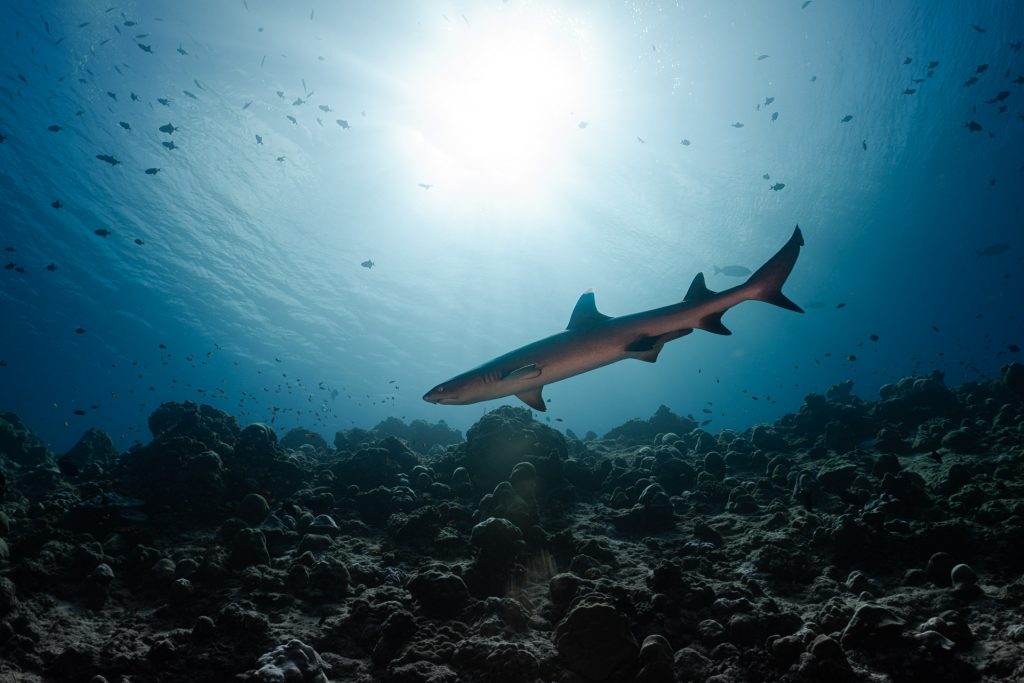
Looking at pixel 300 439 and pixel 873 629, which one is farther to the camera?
pixel 300 439

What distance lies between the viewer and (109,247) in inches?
1430

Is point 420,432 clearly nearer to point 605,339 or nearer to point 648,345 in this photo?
point 605,339

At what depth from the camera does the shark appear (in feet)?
15.0

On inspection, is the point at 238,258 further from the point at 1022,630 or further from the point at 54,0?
the point at 1022,630

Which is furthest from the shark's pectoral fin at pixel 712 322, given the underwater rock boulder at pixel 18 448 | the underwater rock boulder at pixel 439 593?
the underwater rock boulder at pixel 18 448

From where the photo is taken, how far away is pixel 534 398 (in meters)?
5.16

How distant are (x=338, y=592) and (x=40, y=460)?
75.1ft

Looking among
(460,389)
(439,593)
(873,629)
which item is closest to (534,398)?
(460,389)

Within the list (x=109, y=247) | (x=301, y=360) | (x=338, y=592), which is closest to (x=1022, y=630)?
(x=338, y=592)

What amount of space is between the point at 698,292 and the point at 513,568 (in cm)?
470

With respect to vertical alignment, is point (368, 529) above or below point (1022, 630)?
above

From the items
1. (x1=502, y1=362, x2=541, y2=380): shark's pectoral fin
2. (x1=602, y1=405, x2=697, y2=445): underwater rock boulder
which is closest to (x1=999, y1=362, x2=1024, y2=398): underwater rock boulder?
(x1=602, y1=405, x2=697, y2=445): underwater rock boulder

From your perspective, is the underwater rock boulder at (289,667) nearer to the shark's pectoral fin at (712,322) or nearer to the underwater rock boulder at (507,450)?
the shark's pectoral fin at (712,322)

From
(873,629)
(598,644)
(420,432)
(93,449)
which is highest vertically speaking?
(93,449)
